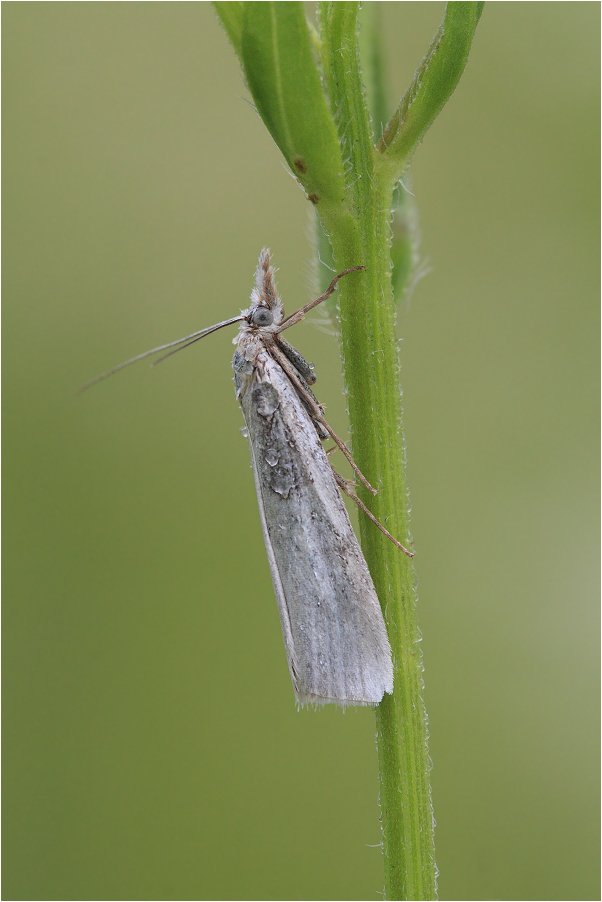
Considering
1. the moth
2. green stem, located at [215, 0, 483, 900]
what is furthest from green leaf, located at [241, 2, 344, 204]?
the moth

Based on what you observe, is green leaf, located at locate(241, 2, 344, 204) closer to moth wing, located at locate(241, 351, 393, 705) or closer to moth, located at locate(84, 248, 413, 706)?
moth, located at locate(84, 248, 413, 706)

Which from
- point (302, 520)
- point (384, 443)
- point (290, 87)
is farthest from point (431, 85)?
point (302, 520)

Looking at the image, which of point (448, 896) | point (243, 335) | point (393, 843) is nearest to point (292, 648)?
point (393, 843)

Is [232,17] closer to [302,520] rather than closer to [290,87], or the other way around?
[290,87]

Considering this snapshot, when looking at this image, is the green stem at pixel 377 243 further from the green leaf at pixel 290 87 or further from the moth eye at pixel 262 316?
the moth eye at pixel 262 316

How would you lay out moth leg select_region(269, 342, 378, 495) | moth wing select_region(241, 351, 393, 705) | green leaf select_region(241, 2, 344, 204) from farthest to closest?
moth leg select_region(269, 342, 378, 495) < moth wing select_region(241, 351, 393, 705) < green leaf select_region(241, 2, 344, 204)

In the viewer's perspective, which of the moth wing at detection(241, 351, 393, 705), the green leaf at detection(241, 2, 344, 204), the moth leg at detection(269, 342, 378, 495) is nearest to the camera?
the green leaf at detection(241, 2, 344, 204)

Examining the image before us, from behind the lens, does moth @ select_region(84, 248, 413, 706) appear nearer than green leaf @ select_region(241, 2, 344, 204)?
No
